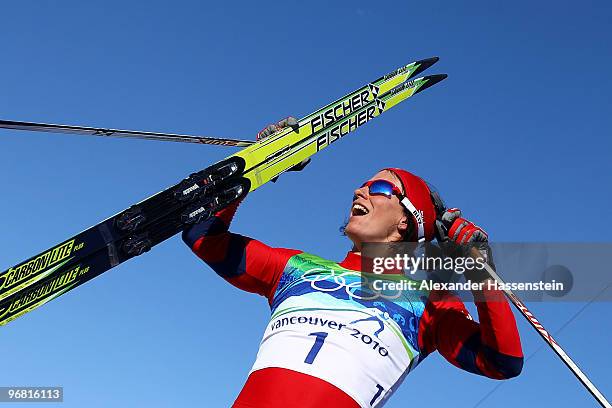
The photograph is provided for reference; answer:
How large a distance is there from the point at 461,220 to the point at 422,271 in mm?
445

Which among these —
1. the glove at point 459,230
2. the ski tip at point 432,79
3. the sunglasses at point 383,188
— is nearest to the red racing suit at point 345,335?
the glove at point 459,230

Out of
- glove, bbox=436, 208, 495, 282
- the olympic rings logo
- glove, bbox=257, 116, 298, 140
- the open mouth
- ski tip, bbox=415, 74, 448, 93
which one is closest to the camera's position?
glove, bbox=436, 208, 495, 282

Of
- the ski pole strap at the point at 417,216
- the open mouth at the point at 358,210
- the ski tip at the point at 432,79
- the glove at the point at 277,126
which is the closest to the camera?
the open mouth at the point at 358,210

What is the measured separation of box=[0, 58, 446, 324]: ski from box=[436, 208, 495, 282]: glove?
4.40 feet

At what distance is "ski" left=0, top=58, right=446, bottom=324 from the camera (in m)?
3.39

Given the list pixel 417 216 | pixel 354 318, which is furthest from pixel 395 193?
pixel 354 318

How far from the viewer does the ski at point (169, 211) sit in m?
3.39

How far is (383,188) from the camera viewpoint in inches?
151

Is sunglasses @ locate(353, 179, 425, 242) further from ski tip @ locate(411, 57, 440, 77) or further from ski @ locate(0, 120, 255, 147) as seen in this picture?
ski tip @ locate(411, 57, 440, 77)

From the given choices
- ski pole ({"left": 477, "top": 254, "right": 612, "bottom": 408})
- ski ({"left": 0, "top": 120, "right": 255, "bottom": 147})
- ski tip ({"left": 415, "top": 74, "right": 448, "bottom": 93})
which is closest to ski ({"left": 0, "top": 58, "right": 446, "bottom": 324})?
ski ({"left": 0, "top": 120, "right": 255, "bottom": 147})

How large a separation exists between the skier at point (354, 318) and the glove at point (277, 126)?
730mm

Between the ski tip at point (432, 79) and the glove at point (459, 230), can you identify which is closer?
the glove at point (459, 230)

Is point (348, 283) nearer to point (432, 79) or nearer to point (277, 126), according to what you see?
point (277, 126)

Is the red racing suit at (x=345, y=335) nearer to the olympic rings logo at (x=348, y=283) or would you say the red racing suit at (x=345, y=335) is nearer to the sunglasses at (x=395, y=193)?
the olympic rings logo at (x=348, y=283)
